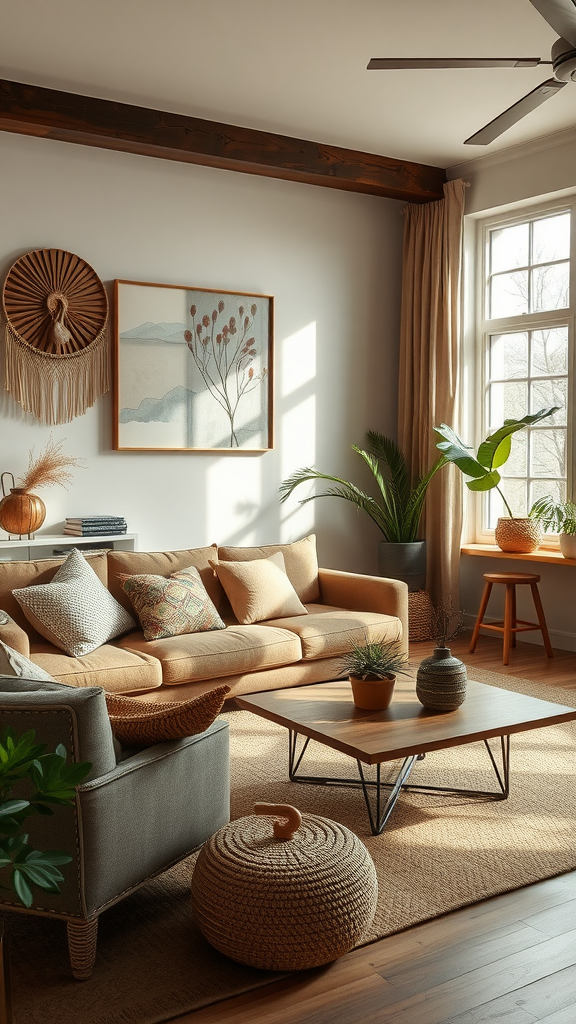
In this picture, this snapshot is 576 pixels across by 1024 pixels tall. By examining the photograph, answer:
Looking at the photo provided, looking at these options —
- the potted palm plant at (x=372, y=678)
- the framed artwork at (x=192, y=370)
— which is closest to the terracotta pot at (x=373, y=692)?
the potted palm plant at (x=372, y=678)

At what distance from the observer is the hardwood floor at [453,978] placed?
6.84 ft

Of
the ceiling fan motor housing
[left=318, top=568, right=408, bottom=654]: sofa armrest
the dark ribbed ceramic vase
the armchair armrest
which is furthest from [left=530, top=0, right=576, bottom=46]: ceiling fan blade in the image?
[left=318, top=568, right=408, bottom=654]: sofa armrest

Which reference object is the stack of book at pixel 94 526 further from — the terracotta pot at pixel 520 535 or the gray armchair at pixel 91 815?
the gray armchair at pixel 91 815

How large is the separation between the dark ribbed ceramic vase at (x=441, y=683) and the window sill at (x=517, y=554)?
248 centimetres

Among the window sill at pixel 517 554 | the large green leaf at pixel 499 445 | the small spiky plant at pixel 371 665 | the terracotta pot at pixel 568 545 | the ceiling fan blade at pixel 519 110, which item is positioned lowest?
the small spiky plant at pixel 371 665

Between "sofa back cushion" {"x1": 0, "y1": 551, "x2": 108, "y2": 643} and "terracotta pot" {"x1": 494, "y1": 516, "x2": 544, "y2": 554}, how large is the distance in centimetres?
280

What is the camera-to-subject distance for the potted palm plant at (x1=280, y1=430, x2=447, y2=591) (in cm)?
608

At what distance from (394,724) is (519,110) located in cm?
240

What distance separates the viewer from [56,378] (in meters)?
5.15

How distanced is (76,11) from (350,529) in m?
3.61

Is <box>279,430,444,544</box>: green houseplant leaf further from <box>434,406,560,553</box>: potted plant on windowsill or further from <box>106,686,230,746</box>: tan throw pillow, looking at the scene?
<box>106,686,230,746</box>: tan throw pillow

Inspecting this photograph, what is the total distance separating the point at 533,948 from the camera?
2.36 meters

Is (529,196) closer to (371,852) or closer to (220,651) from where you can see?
(220,651)

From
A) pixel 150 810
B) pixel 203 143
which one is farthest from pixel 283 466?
pixel 150 810
